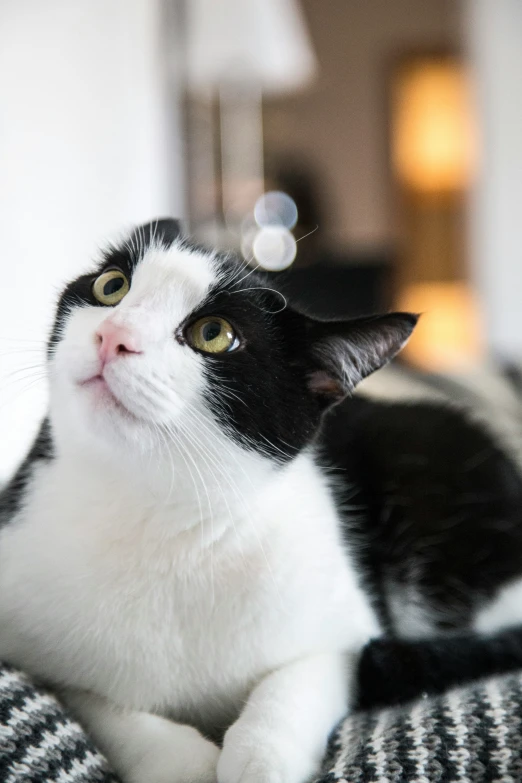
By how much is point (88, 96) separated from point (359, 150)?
4.38 meters

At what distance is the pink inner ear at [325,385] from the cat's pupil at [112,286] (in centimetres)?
22

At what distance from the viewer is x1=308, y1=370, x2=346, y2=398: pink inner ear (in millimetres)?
816

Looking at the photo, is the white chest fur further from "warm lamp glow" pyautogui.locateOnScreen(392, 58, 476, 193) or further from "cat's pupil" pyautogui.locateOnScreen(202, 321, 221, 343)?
"warm lamp glow" pyautogui.locateOnScreen(392, 58, 476, 193)

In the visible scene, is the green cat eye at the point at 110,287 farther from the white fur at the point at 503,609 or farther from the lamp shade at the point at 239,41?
the lamp shade at the point at 239,41

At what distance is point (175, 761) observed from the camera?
0.65 metres

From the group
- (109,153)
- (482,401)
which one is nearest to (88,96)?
(109,153)

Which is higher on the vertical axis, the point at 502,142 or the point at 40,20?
the point at 40,20

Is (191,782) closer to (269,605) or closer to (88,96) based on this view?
(269,605)

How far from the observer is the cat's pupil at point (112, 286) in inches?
31.6

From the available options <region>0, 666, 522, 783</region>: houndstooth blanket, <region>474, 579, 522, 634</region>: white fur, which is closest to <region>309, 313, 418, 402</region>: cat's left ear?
<region>0, 666, 522, 783</region>: houndstooth blanket

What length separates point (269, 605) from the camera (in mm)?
758

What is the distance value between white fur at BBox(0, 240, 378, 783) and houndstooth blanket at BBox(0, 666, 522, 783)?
0.05 meters

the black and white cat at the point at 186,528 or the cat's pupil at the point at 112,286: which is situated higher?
the cat's pupil at the point at 112,286

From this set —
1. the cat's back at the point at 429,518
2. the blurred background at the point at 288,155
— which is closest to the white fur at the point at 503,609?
the cat's back at the point at 429,518
